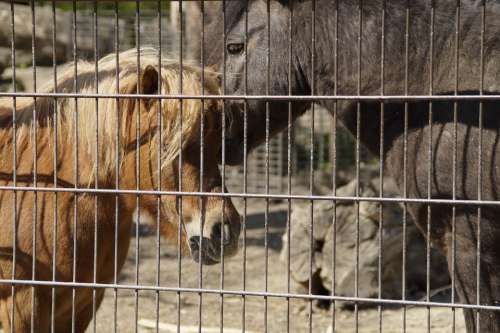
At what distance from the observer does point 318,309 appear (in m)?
6.09

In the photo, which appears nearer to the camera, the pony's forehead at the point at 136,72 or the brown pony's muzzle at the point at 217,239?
the brown pony's muzzle at the point at 217,239

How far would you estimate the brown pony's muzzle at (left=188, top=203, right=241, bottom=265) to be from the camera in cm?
325

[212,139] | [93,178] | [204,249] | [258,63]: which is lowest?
[204,249]

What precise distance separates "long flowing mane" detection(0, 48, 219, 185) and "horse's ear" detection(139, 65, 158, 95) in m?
0.03

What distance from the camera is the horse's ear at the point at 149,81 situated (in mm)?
3303

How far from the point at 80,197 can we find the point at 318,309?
3.08m

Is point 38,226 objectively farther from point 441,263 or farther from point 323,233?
point 441,263

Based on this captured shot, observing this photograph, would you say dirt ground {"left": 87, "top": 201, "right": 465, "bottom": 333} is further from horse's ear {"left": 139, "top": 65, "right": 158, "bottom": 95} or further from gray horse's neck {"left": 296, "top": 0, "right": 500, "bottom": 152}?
horse's ear {"left": 139, "top": 65, "right": 158, "bottom": 95}

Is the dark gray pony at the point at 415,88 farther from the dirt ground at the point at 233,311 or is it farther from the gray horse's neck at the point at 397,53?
the dirt ground at the point at 233,311

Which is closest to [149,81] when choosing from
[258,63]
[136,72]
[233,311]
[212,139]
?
[136,72]

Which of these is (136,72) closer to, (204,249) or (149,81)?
(149,81)

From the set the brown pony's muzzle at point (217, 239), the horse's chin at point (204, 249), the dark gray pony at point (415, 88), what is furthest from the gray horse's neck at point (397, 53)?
the horse's chin at point (204, 249)

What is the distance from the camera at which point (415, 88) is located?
3.60 metres

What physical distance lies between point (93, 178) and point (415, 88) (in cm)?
152
